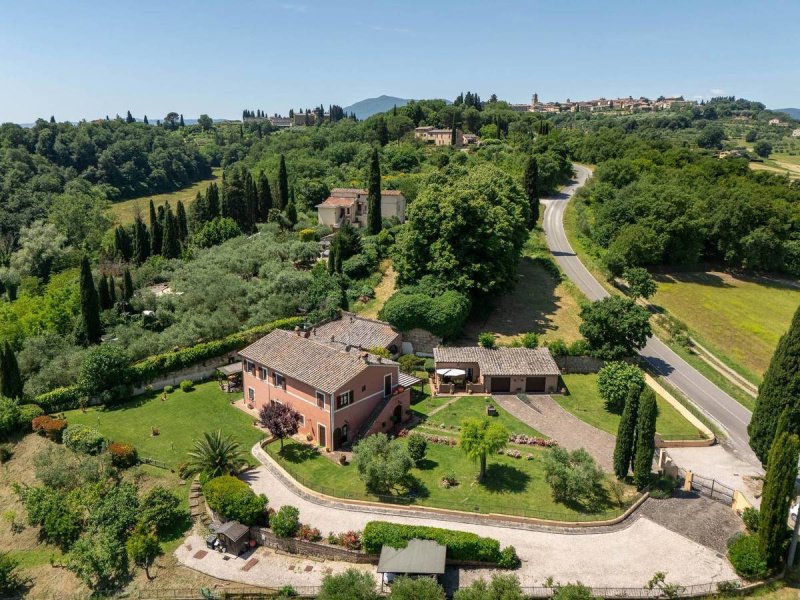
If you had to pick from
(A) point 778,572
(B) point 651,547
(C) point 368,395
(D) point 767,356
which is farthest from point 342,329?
(D) point 767,356

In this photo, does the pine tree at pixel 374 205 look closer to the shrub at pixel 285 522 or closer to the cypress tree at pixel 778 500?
the shrub at pixel 285 522

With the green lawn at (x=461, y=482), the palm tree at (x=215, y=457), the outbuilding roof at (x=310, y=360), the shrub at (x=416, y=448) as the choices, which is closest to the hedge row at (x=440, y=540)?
the green lawn at (x=461, y=482)

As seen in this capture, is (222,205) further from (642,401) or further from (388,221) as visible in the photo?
(642,401)

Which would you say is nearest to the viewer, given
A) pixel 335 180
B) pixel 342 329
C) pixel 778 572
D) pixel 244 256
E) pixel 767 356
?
pixel 778 572

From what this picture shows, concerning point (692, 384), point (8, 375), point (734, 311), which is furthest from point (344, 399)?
point (734, 311)

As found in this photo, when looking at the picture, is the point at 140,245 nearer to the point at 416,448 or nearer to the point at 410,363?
the point at 410,363

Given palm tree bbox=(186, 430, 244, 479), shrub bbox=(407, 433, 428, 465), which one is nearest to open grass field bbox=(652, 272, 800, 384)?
shrub bbox=(407, 433, 428, 465)
